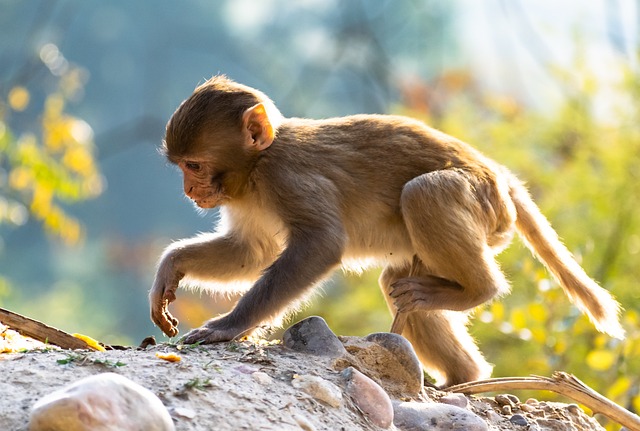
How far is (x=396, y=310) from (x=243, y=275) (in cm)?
98

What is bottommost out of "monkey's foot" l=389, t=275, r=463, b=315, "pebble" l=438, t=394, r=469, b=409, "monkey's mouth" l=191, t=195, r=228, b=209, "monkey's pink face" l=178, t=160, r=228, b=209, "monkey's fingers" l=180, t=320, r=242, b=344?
"pebble" l=438, t=394, r=469, b=409

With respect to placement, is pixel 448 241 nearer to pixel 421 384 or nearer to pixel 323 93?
pixel 421 384

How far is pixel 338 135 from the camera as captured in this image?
17.6 feet

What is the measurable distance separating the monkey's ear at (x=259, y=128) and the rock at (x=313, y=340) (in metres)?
1.13

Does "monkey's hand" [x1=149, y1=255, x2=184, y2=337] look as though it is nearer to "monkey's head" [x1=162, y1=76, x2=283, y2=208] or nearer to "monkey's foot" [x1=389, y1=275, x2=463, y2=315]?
"monkey's head" [x1=162, y1=76, x2=283, y2=208]

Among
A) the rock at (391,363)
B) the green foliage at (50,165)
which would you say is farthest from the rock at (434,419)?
the green foliage at (50,165)

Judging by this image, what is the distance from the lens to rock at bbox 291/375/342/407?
3.83m

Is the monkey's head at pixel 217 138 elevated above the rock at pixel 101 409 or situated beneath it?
elevated above

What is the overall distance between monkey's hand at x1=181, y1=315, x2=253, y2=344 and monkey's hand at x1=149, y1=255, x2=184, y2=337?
1.63ft

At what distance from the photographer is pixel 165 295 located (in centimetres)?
513

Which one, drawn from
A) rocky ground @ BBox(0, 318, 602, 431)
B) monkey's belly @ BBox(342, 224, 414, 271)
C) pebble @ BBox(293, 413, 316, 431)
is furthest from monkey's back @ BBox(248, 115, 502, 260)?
pebble @ BBox(293, 413, 316, 431)

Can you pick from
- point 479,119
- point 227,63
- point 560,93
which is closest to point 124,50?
point 227,63

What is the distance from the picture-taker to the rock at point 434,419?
4.01 m

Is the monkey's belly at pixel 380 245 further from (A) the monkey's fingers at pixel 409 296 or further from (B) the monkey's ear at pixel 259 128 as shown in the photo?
(B) the monkey's ear at pixel 259 128
